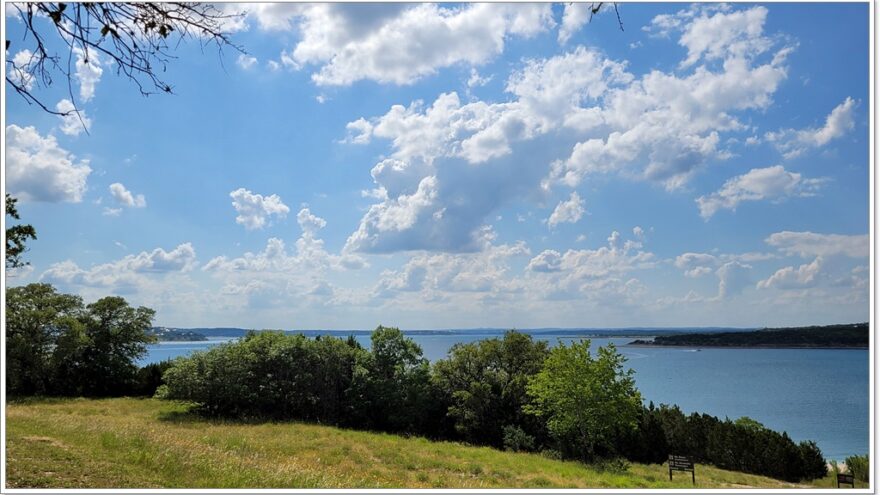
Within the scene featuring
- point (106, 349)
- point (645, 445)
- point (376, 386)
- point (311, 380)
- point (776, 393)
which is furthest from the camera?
point (776, 393)

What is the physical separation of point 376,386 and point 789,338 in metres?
87.7

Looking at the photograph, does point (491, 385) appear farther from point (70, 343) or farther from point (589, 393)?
point (70, 343)

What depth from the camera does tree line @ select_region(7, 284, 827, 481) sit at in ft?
87.9


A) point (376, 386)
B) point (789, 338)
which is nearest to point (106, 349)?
point (376, 386)

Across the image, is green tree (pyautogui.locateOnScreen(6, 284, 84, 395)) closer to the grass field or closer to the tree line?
the tree line

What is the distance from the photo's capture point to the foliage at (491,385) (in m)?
28.9

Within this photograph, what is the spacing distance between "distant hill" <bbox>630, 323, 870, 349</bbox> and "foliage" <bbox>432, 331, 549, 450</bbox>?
15789 millimetres

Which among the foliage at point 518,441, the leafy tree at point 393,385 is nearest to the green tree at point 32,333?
the leafy tree at point 393,385

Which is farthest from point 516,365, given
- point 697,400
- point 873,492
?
point 697,400

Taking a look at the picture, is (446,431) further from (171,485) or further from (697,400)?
(697,400)

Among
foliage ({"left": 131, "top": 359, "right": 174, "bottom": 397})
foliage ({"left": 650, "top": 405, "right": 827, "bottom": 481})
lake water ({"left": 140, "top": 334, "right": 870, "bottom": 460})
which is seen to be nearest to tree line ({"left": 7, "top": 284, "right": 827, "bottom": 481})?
foliage ({"left": 650, "top": 405, "right": 827, "bottom": 481})

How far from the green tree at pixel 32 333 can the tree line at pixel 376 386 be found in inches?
2.5

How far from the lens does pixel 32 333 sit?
31.1 meters

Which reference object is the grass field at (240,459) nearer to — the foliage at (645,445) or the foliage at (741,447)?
the foliage at (741,447)
